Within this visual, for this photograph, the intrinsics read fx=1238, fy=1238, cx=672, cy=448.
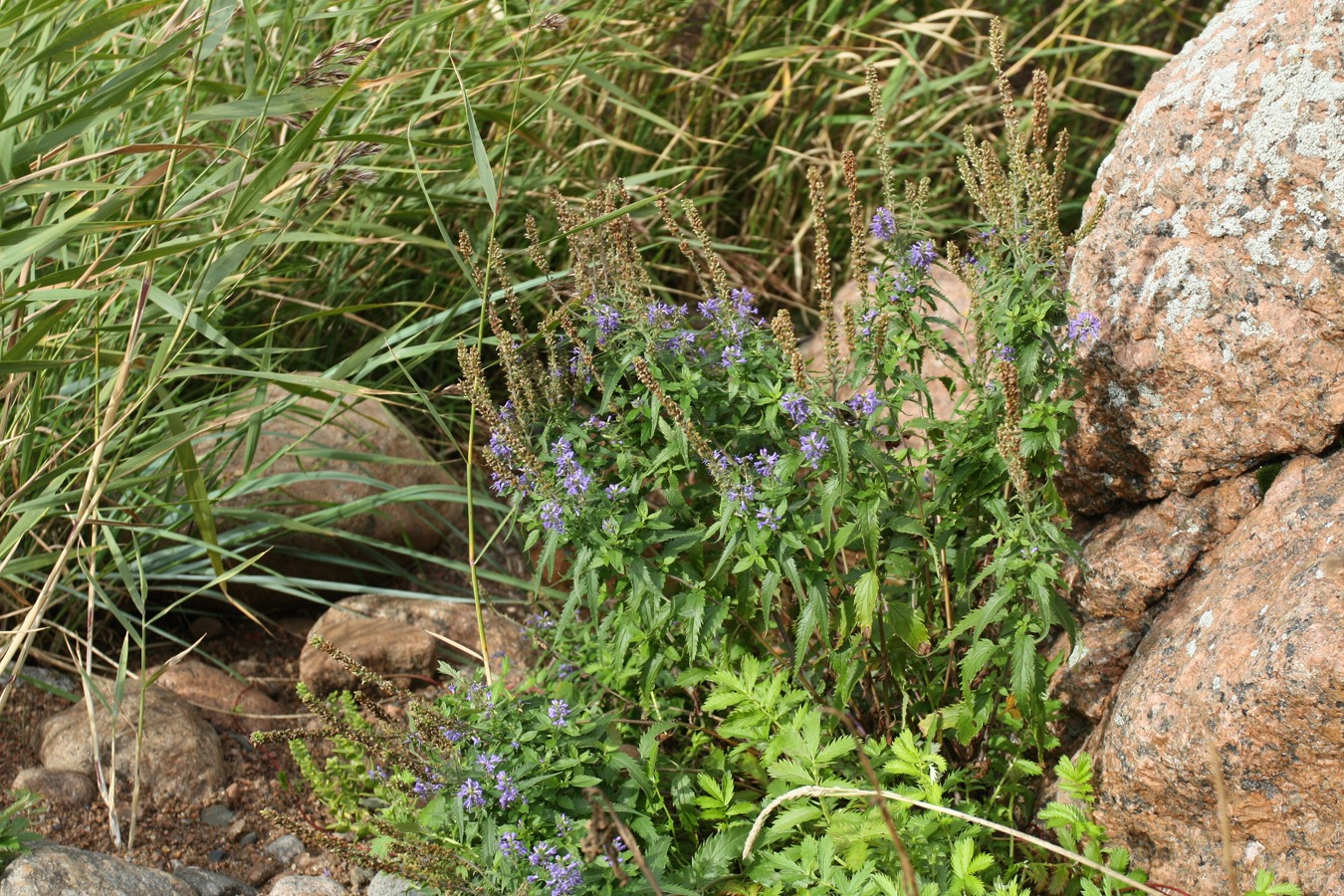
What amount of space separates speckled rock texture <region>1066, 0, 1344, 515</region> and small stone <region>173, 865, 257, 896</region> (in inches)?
86.4

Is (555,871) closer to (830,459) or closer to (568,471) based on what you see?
(568,471)

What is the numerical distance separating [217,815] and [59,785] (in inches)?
15.3

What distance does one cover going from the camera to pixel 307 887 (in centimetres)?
286

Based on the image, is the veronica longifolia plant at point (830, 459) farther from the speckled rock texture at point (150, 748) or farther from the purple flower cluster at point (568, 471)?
the speckled rock texture at point (150, 748)

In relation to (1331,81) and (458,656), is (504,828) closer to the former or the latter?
(458,656)

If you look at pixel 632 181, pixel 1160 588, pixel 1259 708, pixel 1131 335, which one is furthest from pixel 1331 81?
pixel 632 181

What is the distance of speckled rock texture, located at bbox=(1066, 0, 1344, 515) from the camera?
2424 millimetres

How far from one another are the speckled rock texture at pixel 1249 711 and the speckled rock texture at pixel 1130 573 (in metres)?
0.06

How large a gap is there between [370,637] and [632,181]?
1.61 meters

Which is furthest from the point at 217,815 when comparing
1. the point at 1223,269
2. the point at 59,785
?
the point at 1223,269

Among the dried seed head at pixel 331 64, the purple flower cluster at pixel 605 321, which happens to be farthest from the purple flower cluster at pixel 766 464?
the dried seed head at pixel 331 64

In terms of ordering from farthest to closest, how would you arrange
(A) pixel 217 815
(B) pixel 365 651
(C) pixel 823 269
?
(B) pixel 365 651
(A) pixel 217 815
(C) pixel 823 269

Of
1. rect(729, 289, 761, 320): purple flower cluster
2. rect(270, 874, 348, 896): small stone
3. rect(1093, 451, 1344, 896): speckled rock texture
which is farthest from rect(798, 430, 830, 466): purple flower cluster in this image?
rect(270, 874, 348, 896): small stone

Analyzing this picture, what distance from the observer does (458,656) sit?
3.71 metres
